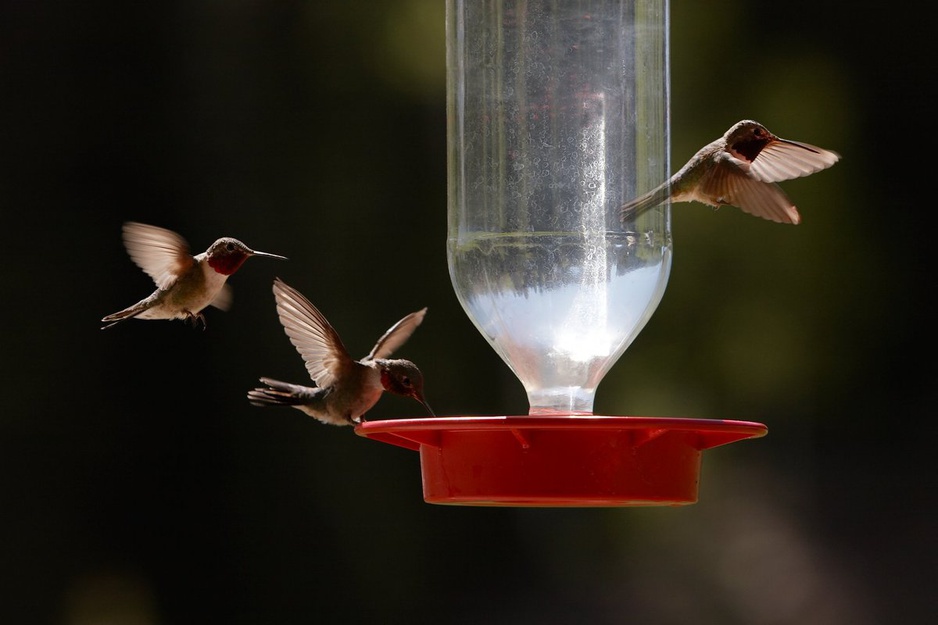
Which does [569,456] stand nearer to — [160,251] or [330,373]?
[330,373]

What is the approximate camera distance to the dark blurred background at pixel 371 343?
6566 mm

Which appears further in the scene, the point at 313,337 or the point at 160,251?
the point at 160,251

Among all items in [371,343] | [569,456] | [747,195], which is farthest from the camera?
[371,343]

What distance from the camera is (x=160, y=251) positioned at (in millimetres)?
3301

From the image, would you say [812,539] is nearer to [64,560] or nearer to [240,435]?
[240,435]

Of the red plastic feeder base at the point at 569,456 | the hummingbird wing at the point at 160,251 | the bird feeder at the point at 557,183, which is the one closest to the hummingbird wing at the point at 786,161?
the bird feeder at the point at 557,183

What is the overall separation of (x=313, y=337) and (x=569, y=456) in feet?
3.43

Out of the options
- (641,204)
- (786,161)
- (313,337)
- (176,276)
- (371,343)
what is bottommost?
(371,343)

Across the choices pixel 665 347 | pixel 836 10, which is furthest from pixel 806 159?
pixel 836 10

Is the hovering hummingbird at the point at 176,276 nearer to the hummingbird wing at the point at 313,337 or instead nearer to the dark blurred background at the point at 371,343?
the hummingbird wing at the point at 313,337

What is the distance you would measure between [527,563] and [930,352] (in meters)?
2.58

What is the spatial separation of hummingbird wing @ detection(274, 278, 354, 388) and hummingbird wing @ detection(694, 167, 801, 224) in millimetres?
927

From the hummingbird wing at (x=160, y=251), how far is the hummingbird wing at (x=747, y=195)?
134cm

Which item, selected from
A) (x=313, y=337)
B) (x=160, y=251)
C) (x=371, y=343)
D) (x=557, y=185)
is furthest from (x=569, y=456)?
(x=371, y=343)
